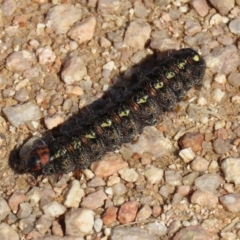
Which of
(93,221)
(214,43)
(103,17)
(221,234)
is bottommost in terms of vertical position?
(221,234)

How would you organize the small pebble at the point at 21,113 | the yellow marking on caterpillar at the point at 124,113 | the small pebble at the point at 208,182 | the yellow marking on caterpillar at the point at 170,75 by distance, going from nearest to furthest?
the small pebble at the point at 208,182 → the yellow marking on caterpillar at the point at 124,113 → the yellow marking on caterpillar at the point at 170,75 → the small pebble at the point at 21,113

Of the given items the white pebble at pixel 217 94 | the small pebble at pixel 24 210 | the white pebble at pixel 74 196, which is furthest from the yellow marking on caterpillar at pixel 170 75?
the small pebble at pixel 24 210

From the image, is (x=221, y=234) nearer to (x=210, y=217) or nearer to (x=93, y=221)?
(x=210, y=217)

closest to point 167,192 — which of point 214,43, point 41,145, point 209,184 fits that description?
point 209,184

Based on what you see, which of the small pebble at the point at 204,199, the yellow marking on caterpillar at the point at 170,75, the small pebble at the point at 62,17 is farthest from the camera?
the small pebble at the point at 62,17

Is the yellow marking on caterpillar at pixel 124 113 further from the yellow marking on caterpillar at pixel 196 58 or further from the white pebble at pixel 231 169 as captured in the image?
the white pebble at pixel 231 169

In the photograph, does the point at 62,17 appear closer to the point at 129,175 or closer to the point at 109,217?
the point at 129,175

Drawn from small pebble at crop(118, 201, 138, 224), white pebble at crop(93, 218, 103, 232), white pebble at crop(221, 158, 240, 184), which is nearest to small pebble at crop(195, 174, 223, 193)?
white pebble at crop(221, 158, 240, 184)
